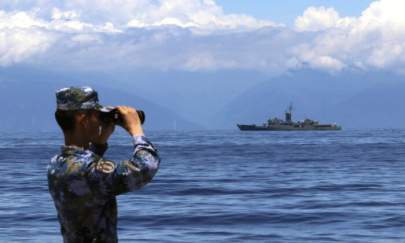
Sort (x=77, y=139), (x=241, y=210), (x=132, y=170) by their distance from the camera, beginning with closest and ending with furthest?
(x=132, y=170)
(x=77, y=139)
(x=241, y=210)

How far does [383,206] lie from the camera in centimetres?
2586

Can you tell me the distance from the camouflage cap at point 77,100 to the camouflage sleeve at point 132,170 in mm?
356

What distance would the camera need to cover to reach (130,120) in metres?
5.84

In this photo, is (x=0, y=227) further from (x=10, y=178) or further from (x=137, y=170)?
(x=10, y=178)

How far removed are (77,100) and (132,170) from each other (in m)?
0.60

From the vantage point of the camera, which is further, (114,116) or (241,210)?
(241,210)

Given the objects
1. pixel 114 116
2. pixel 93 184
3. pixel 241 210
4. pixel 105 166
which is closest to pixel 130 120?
pixel 114 116

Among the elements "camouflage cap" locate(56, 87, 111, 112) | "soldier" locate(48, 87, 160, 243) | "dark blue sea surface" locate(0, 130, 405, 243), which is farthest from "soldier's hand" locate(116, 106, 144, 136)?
"dark blue sea surface" locate(0, 130, 405, 243)

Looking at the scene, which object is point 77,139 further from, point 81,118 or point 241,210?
point 241,210

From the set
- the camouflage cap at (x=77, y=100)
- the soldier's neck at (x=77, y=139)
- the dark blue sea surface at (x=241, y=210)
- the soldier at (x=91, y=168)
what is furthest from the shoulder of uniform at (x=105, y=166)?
the dark blue sea surface at (x=241, y=210)

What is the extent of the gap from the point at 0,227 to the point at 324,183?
19.0 m

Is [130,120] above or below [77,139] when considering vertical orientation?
above

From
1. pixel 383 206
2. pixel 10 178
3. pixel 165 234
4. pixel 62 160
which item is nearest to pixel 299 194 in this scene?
pixel 383 206

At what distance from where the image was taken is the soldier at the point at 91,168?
226 inches
